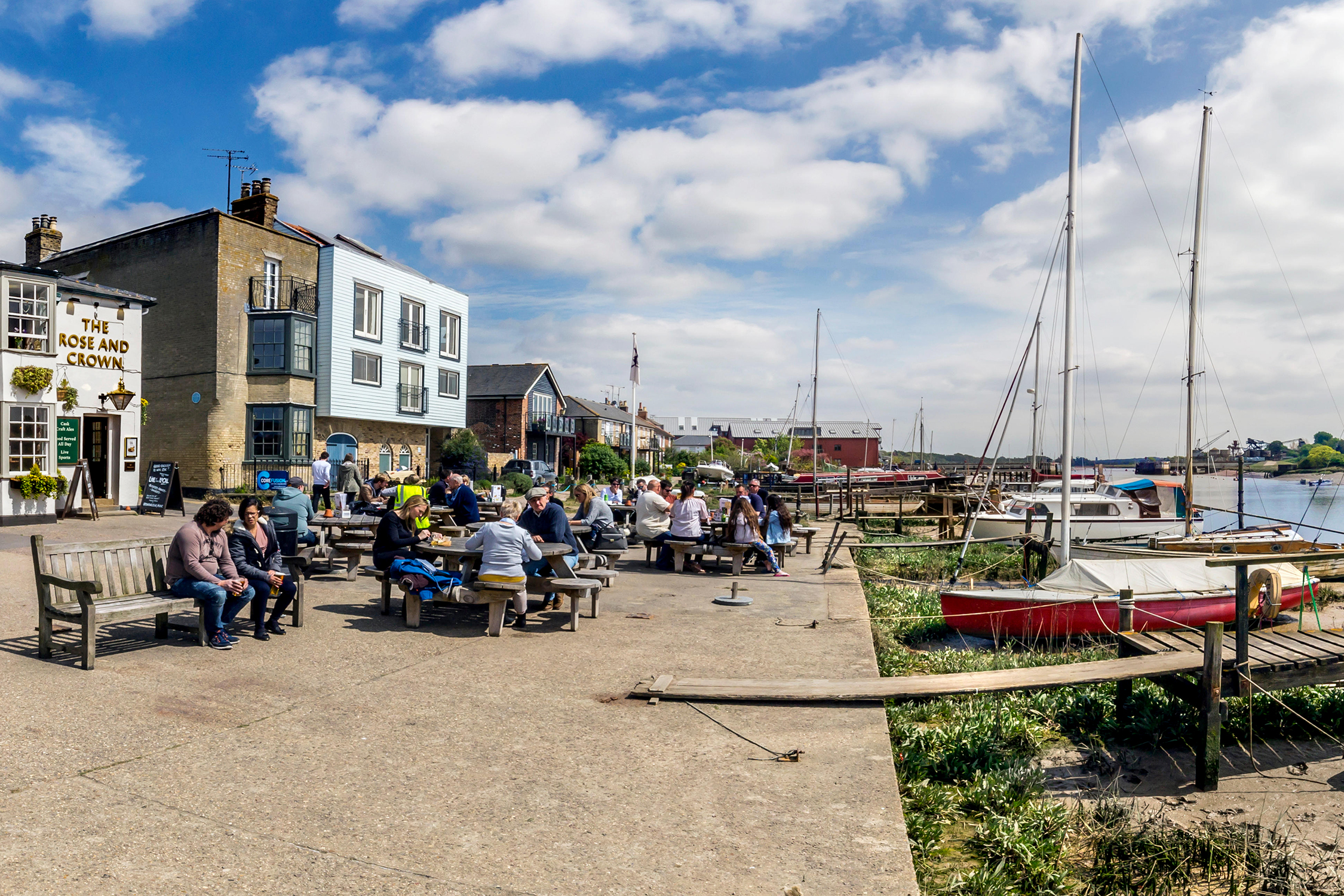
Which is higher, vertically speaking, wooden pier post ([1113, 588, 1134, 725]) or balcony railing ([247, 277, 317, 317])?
balcony railing ([247, 277, 317, 317])

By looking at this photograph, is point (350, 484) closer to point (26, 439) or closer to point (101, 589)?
point (26, 439)

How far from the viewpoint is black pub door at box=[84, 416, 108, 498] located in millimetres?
A: 20703

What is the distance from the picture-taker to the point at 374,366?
3406 cm

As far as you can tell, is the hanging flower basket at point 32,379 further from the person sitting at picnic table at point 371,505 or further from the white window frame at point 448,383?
the white window frame at point 448,383

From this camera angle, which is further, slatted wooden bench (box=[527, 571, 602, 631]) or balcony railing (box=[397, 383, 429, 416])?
balcony railing (box=[397, 383, 429, 416])

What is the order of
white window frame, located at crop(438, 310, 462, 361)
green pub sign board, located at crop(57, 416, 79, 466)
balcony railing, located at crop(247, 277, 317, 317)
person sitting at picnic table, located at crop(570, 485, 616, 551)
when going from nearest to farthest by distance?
person sitting at picnic table, located at crop(570, 485, 616, 551), green pub sign board, located at crop(57, 416, 79, 466), balcony railing, located at crop(247, 277, 317, 317), white window frame, located at crop(438, 310, 462, 361)

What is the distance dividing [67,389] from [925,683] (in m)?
20.0

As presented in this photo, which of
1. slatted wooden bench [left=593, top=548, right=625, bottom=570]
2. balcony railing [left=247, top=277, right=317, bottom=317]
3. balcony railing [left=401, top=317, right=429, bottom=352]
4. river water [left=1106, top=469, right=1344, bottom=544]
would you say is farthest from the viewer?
river water [left=1106, top=469, right=1344, bottom=544]

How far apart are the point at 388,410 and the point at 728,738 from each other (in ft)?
106

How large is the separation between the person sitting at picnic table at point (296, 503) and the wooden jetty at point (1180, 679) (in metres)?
5.81

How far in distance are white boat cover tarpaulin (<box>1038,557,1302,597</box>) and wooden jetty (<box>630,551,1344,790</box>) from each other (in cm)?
395

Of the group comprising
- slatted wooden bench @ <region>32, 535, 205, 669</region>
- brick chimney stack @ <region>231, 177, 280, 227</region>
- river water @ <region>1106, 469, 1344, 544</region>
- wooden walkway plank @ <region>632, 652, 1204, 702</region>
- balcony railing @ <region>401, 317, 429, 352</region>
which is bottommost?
river water @ <region>1106, 469, 1344, 544</region>

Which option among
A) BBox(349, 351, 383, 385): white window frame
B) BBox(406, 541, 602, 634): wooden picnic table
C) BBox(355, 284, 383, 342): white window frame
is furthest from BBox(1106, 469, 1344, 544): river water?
BBox(355, 284, 383, 342): white window frame

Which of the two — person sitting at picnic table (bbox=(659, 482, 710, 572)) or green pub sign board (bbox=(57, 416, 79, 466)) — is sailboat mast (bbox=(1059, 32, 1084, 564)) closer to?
person sitting at picnic table (bbox=(659, 482, 710, 572))
